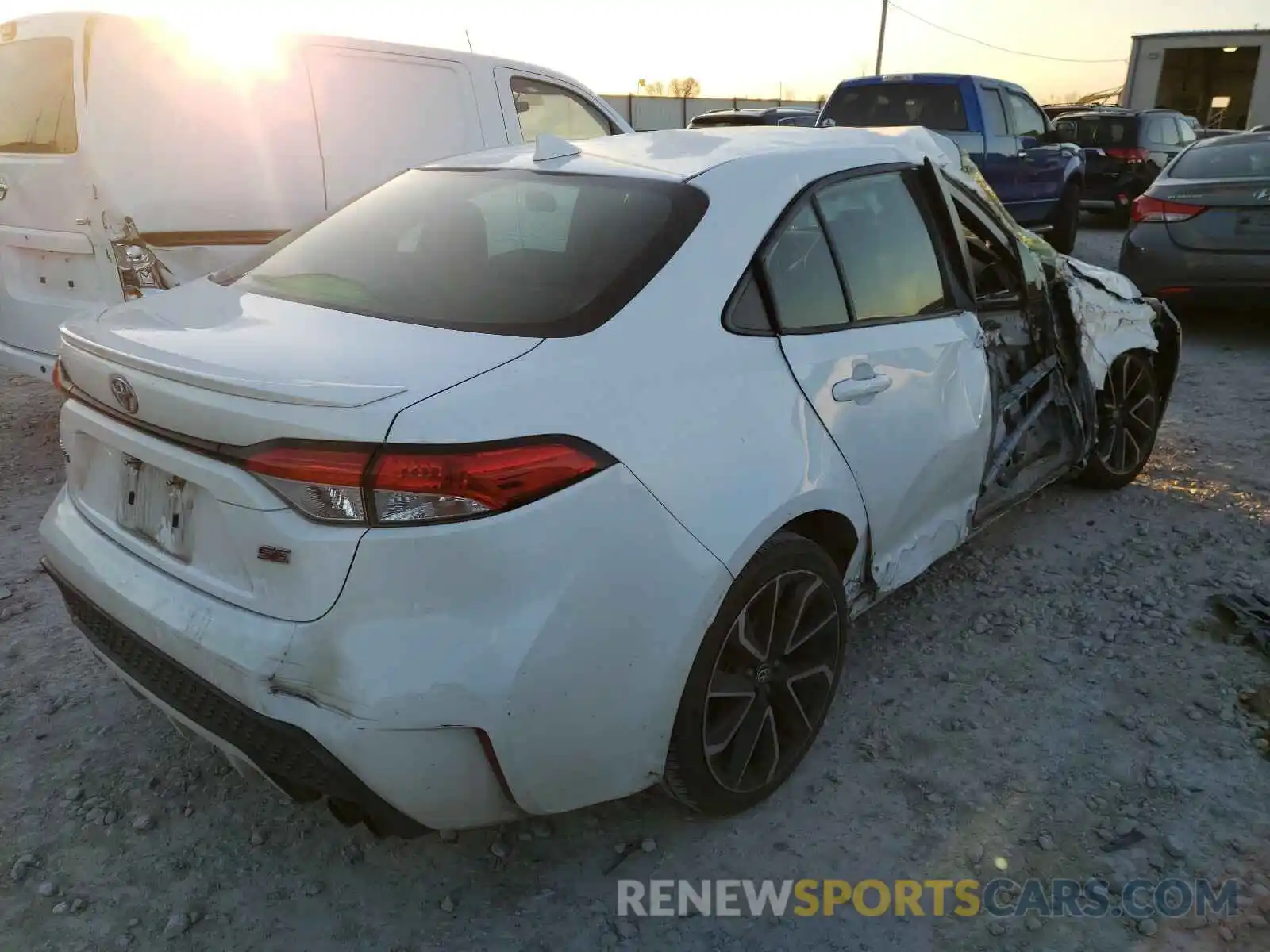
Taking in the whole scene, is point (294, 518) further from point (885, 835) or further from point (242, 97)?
point (242, 97)

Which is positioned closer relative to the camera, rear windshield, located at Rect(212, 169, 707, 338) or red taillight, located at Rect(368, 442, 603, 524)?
red taillight, located at Rect(368, 442, 603, 524)

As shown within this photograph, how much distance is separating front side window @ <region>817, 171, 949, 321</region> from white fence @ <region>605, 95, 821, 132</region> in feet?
85.3

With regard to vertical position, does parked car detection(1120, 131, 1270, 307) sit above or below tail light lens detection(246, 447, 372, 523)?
below

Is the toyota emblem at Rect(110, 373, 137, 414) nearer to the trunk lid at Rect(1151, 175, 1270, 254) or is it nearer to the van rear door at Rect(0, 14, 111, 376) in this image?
the van rear door at Rect(0, 14, 111, 376)

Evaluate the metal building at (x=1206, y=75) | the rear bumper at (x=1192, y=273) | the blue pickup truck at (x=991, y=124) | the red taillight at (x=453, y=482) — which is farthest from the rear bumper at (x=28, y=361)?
the metal building at (x=1206, y=75)

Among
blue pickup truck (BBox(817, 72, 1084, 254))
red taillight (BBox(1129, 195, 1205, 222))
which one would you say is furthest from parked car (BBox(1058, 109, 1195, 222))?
red taillight (BBox(1129, 195, 1205, 222))

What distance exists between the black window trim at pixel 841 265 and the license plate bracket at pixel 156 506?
4.08 ft

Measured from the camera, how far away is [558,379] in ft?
6.15

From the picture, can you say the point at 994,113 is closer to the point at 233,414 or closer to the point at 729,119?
the point at 729,119

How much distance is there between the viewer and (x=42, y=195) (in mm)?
4406

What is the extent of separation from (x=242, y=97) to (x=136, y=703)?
3116mm

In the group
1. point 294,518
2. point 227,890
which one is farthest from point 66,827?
point 294,518

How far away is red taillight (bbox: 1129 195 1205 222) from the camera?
6.95m

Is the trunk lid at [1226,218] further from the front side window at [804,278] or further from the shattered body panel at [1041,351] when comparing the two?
the front side window at [804,278]
